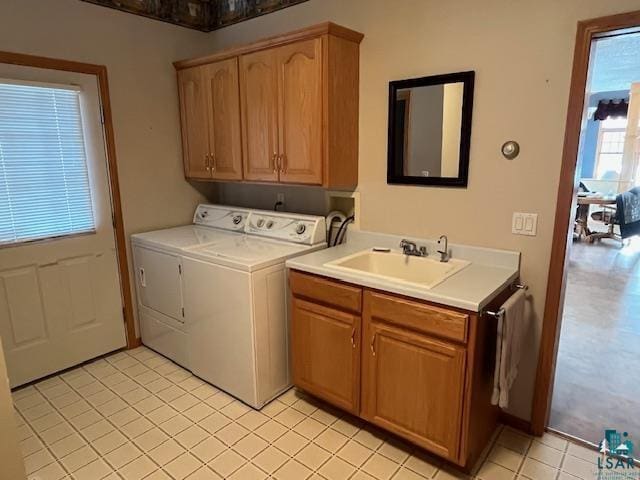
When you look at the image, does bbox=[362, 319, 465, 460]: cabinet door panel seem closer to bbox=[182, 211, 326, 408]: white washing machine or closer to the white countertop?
the white countertop

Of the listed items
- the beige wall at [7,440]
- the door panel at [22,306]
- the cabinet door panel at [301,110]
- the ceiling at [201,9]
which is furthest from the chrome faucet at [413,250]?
the door panel at [22,306]

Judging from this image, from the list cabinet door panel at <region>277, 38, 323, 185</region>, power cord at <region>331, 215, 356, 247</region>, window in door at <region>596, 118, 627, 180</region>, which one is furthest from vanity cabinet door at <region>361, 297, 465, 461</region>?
window in door at <region>596, 118, 627, 180</region>

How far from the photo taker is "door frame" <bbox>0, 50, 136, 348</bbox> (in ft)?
8.21

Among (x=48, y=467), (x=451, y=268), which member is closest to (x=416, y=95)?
(x=451, y=268)

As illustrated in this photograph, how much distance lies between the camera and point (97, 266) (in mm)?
2963

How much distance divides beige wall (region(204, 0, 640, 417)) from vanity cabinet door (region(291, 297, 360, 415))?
76 centimetres

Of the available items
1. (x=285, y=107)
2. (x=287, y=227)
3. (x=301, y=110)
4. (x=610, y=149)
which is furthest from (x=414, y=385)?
(x=610, y=149)

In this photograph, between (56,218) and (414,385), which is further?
(56,218)

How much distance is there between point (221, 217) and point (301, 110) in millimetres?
1252

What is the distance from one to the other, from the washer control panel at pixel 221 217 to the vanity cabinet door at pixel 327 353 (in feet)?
3.39

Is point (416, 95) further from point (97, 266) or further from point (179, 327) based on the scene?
point (97, 266)

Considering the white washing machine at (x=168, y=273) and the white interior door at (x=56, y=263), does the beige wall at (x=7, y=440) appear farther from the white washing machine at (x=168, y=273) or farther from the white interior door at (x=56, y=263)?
the white interior door at (x=56, y=263)

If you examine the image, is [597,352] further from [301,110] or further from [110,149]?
[110,149]

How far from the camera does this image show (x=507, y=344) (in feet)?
5.96
